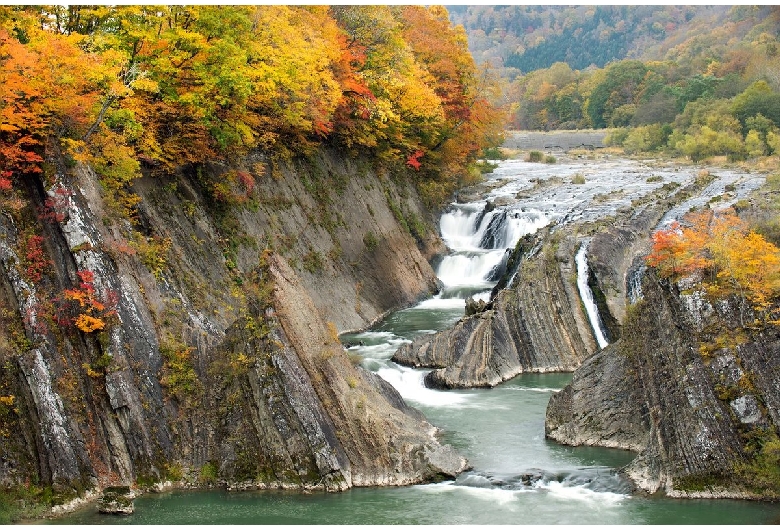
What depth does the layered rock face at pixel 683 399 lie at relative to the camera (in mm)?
19625

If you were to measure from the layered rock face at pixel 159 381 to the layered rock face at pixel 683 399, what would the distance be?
4.50m

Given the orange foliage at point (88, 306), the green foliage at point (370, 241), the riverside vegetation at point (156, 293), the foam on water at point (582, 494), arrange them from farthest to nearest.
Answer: the green foliage at point (370, 241) < the orange foliage at point (88, 306) < the riverside vegetation at point (156, 293) < the foam on water at point (582, 494)

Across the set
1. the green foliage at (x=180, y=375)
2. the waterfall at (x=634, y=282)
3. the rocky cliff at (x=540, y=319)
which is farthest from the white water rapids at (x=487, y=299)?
the green foliage at (x=180, y=375)

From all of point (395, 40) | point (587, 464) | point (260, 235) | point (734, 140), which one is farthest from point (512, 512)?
point (734, 140)

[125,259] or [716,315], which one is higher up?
[125,259]

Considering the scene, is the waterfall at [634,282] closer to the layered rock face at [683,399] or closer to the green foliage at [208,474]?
the layered rock face at [683,399]

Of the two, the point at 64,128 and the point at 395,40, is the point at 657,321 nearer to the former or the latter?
the point at 64,128

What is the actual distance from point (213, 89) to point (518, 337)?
44.2ft

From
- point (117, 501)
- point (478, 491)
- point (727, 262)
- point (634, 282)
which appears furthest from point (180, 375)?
point (634, 282)

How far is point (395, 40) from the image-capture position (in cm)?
4375

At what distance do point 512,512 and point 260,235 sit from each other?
57.5 ft

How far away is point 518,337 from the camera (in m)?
31.8

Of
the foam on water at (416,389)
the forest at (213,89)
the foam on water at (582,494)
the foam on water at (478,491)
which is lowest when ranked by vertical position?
the foam on water at (582,494)

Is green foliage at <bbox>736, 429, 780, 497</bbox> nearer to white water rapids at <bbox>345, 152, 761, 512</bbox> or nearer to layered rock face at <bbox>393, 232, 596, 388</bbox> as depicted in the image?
white water rapids at <bbox>345, 152, 761, 512</bbox>
